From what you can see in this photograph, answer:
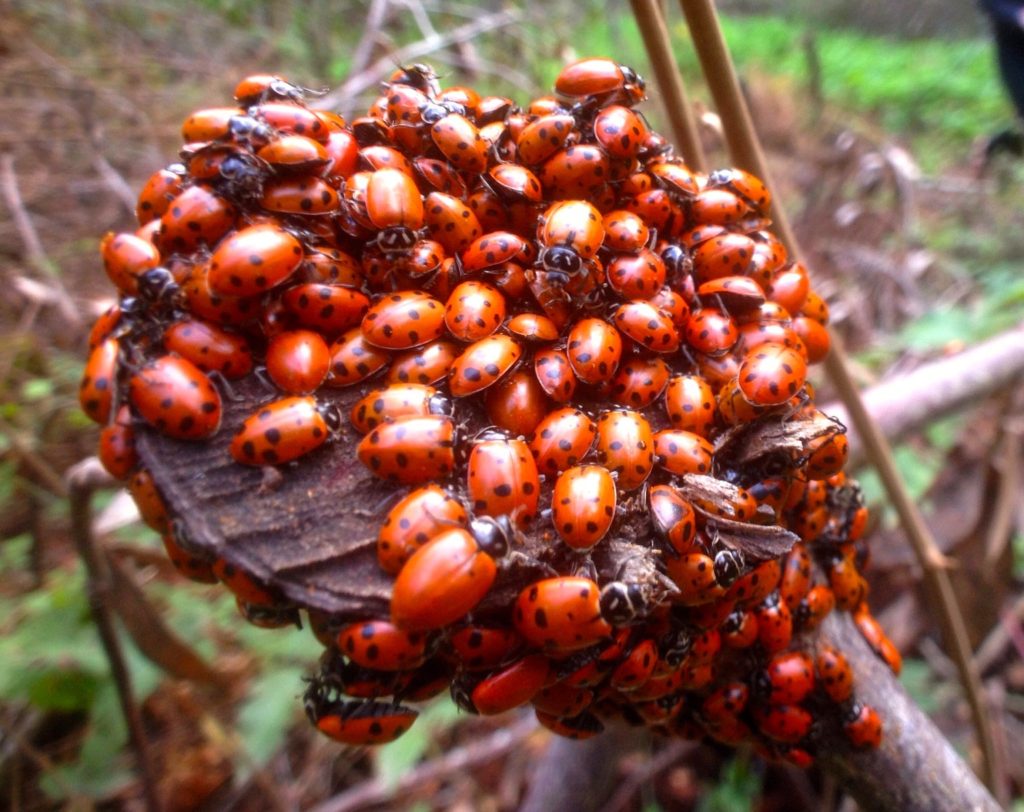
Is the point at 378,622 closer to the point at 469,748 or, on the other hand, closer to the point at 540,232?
the point at 540,232

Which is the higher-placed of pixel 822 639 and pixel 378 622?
pixel 378 622

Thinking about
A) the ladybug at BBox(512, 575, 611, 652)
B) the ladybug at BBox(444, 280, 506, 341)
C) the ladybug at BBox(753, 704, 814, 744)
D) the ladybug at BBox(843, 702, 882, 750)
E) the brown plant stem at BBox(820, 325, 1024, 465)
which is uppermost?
the ladybug at BBox(444, 280, 506, 341)

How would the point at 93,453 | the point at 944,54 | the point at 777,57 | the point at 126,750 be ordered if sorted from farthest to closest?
the point at 777,57 < the point at 944,54 < the point at 93,453 < the point at 126,750

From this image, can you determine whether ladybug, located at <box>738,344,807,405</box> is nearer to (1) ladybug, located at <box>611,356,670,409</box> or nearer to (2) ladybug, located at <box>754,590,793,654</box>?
(1) ladybug, located at <box>611,356,670,409</box>

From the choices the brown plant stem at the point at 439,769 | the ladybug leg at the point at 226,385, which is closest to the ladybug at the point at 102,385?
the ladybug leg at the point at 226,385

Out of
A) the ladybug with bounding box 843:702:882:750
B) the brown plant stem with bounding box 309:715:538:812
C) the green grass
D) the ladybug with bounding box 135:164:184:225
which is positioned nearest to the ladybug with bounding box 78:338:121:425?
the ladybug with bounding box 135:164:184:225

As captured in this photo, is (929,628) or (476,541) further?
(929,628)

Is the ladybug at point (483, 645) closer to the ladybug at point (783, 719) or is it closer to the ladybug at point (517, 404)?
the ladybug at point (517, 404)

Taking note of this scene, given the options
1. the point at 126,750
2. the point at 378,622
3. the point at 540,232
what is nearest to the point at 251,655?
the point at 126,750
